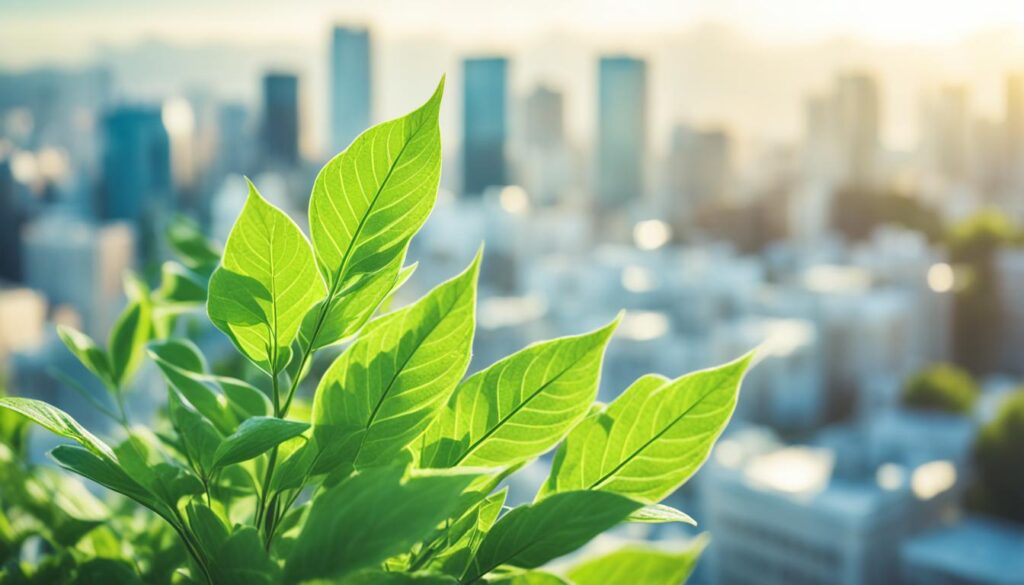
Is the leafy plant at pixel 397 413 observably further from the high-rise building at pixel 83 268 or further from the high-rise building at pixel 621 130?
the high-rise building at pixel 621 130

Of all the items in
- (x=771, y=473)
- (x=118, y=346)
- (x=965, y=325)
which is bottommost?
(x=965, y=325)

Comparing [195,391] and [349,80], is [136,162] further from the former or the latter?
[195,391]

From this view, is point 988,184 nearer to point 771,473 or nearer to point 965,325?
point 965,325

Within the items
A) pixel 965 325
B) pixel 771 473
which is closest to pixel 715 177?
pixel 965 325

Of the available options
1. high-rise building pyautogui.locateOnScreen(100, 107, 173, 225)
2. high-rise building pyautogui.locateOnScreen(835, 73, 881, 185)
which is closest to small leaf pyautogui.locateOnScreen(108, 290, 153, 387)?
high-rise building pyautogui.locateOnScreen(100, 107, 173, 225)

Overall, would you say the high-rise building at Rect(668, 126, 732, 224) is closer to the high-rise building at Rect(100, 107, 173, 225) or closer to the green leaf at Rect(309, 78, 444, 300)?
the high-rise building at Rect(100, 107, 173, 225)

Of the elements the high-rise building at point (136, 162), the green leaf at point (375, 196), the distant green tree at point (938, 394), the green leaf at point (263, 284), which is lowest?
the distant green tree at point (938, 394)

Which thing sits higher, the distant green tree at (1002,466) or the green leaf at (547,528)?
the green leaf at (547,528)

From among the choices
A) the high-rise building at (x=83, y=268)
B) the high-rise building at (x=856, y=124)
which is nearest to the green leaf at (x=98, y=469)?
the high-rise building at (x=83, y=268)
